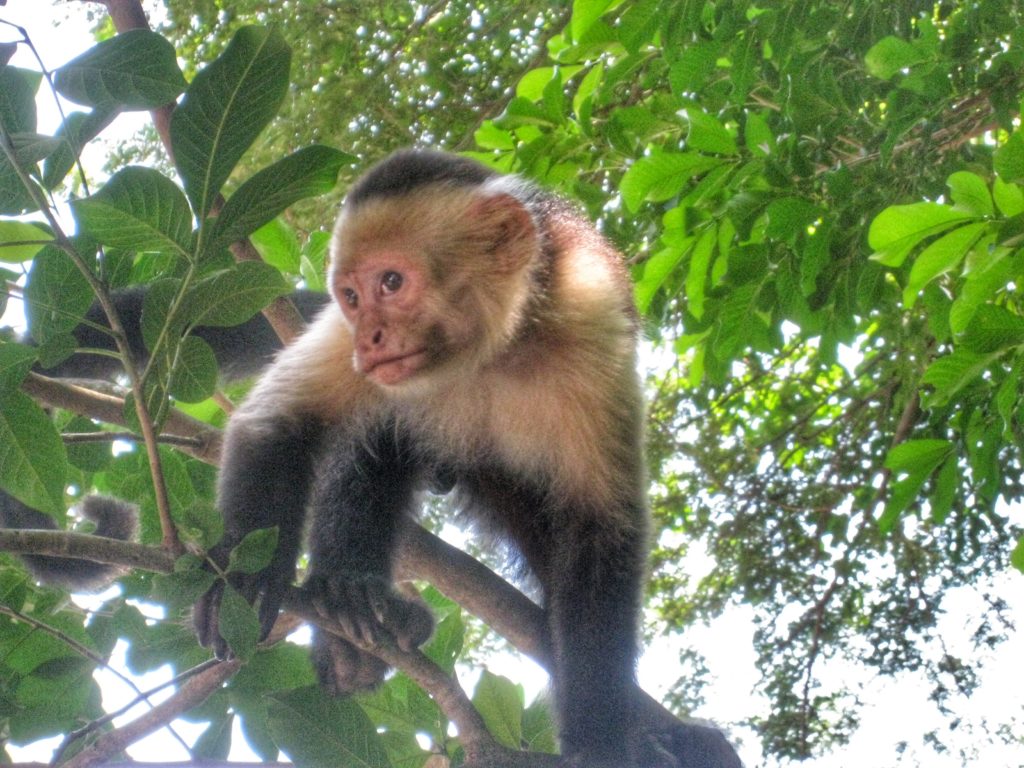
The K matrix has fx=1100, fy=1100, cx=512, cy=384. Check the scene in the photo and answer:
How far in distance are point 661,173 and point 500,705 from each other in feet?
4.38

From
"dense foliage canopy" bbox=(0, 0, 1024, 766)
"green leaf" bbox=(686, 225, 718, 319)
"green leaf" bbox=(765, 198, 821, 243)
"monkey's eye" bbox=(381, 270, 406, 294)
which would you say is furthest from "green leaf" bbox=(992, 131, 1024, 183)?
"monkey's eye" bbox=(381, 270, 406, 294)

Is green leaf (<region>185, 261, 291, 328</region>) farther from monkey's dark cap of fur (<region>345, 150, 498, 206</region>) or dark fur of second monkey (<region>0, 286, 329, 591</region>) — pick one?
monkey's dark cap of fur (<region>345, 150, 498, 206</region>)

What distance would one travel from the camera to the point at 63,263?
5.74 ft

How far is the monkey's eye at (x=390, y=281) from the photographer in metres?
2.84

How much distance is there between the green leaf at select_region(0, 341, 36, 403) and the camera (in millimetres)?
1779

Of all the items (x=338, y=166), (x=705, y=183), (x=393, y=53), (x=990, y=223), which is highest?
(x=393, y=53)

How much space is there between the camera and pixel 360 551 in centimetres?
285

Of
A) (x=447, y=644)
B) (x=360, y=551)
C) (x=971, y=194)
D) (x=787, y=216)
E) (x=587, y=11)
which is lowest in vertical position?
(x=447, y=644)

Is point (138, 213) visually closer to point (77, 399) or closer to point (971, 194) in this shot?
point (77, 399)

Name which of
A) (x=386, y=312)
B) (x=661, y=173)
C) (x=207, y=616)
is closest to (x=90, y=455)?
(x=207, y=616)

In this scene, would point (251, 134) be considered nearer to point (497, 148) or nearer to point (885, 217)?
point (885, 217)

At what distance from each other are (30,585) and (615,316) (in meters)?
1.67

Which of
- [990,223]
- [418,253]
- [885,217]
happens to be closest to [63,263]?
[418,253]

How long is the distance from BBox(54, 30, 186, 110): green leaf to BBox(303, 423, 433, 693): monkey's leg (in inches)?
49.7
